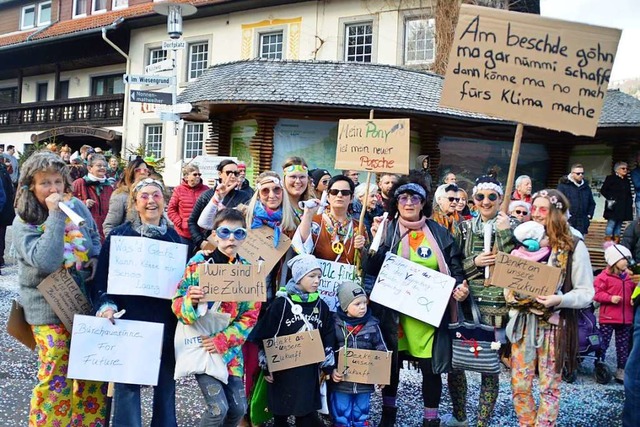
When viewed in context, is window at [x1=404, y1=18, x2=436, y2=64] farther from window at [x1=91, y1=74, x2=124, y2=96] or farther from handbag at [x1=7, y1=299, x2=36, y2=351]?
handbag at [x1=7, y1=299, x2=36, y2=351]

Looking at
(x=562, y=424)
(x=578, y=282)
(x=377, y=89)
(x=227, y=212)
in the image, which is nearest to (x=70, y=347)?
(x=227, y=212)

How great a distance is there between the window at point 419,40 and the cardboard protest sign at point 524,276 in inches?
577

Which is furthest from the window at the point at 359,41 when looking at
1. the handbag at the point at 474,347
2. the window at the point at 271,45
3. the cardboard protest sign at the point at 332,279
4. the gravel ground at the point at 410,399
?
the handbag at the point at 474,347

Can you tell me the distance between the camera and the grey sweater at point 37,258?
11.0ft

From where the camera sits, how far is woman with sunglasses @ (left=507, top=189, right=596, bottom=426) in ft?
13.0

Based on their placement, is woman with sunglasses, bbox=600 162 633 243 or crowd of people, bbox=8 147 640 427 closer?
crowd of people, bbox=8 147 640 427

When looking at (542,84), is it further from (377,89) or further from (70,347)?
(377,89)

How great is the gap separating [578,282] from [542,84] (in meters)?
1.41

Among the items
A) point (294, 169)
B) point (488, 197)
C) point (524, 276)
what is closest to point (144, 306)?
point (294, 169)

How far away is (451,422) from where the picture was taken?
459cm

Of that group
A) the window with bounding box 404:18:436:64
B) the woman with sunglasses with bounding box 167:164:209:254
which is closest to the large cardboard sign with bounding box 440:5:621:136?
the woman with sunglasses with bounding box 167:164:209:254

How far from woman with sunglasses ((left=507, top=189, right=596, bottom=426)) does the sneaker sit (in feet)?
1.89

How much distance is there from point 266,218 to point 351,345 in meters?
1.15

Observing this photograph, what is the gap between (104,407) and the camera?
3.82 metres
